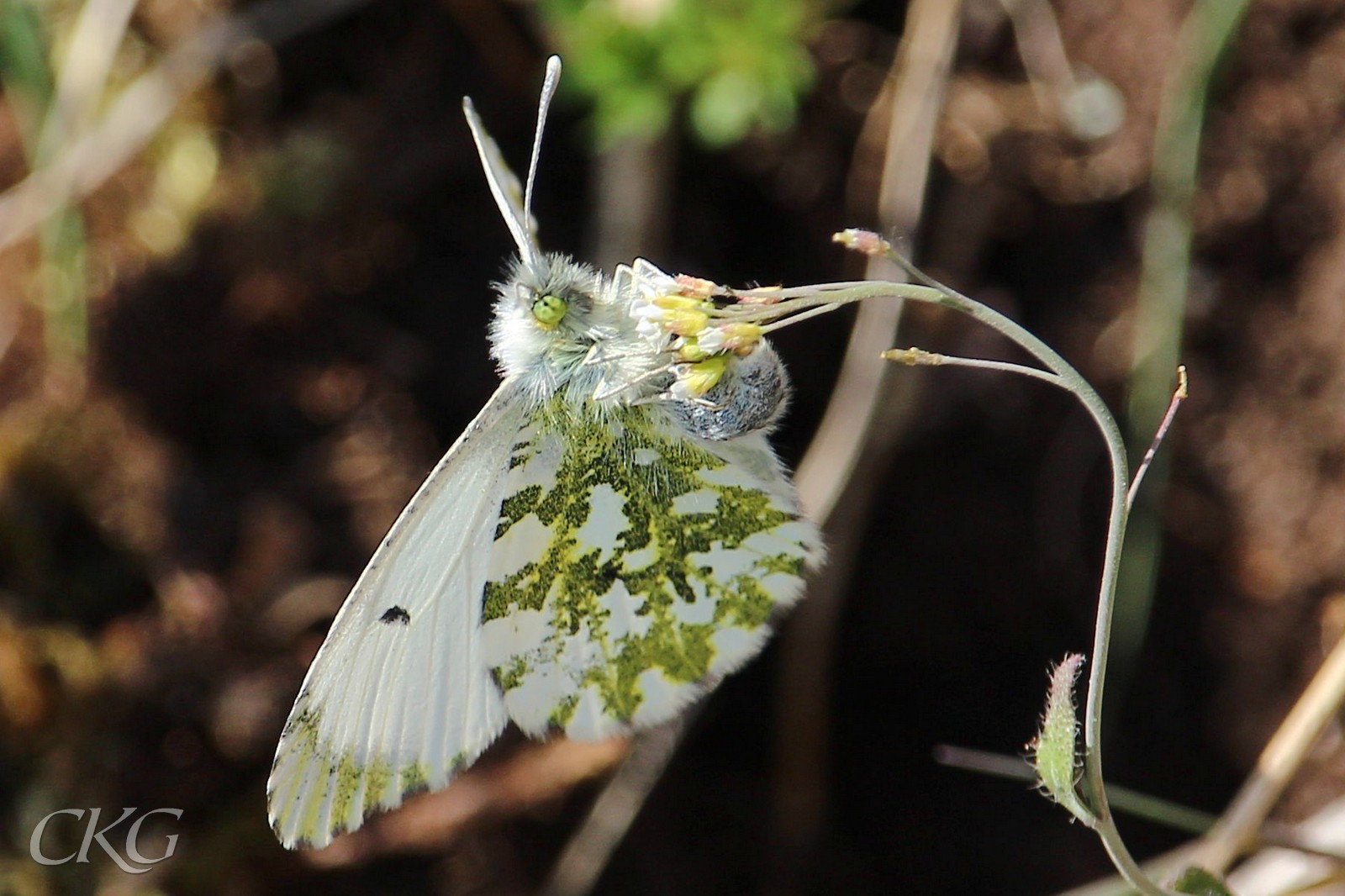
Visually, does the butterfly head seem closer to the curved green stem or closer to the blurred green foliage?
the curved green stem

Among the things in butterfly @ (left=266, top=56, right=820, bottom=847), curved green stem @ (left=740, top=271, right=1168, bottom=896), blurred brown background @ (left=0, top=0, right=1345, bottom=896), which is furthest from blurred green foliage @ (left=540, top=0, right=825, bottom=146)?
curved green stem @ (left=740, top=271, right=1168, bottom=896)

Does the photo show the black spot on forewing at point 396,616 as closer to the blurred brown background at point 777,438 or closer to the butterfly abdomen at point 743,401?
the butterfly abdomen at point 743,401

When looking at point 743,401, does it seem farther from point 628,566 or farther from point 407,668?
point 407,668

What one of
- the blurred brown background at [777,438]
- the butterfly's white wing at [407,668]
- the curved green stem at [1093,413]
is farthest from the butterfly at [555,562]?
the blurred brown background at [777,438]

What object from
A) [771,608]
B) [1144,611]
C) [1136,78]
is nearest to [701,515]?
[771,608]

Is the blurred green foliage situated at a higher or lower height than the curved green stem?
higher

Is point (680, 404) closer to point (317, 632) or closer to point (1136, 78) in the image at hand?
point (317, 632)
